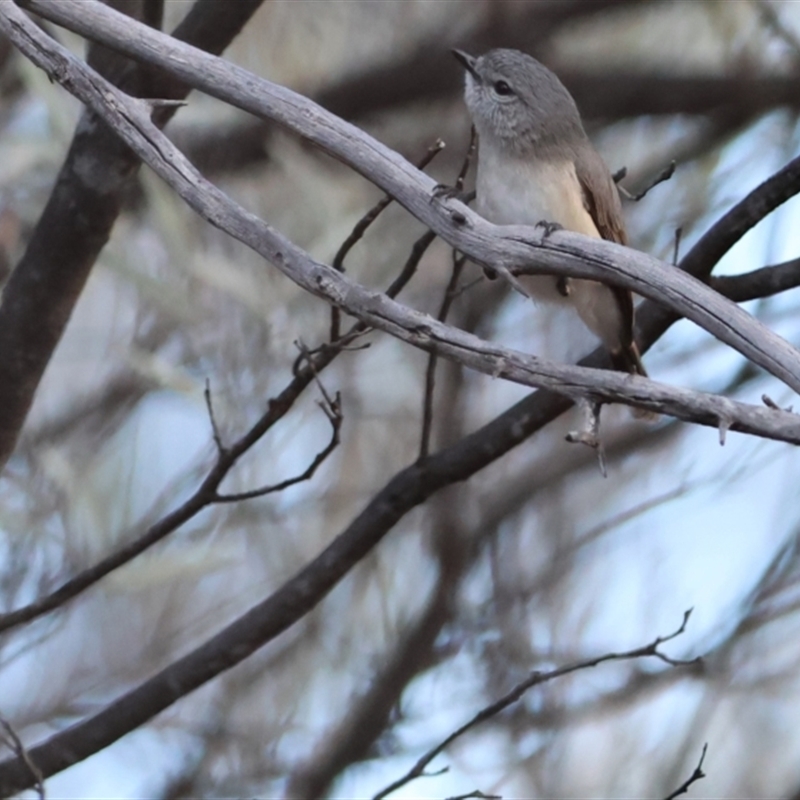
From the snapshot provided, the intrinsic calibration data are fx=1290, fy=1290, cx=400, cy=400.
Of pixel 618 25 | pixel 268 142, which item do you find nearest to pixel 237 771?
pixel 268 142

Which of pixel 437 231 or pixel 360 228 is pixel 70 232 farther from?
pixel 437 231

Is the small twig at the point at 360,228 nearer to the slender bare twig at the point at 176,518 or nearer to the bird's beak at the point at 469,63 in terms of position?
the slender bare twig at the point at 176,518

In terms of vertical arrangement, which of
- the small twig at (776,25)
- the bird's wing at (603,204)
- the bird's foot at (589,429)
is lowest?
the bird's foot at (589,429)

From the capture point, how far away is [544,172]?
288 centimetres

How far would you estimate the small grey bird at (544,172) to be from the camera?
111 inches

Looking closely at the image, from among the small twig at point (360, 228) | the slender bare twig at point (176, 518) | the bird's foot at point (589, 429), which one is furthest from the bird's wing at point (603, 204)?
the bird's foot at point (589, 429)

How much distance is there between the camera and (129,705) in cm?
265

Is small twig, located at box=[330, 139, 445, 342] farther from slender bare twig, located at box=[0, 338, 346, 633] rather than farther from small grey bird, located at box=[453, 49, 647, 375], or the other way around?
small grey bird, located at box=[453, 49, 647, 375]

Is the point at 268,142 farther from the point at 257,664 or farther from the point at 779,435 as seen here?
the point at 779,435

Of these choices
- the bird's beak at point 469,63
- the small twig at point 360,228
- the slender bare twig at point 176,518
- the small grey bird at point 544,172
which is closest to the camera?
the small twig at point 360,228

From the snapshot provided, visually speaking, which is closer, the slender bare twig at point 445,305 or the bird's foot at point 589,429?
the bird's foot at point 589,429

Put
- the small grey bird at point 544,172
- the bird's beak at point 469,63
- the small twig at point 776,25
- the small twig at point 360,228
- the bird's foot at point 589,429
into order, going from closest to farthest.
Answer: the bird's foot at point 589,429, the small twig at point 360,228, the small grey bird at point 544,172, the bird's beak at point 469,63, the small twig at point 776,25

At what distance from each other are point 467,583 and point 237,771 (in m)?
0.91

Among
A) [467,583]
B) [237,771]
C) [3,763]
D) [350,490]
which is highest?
[350,490]
